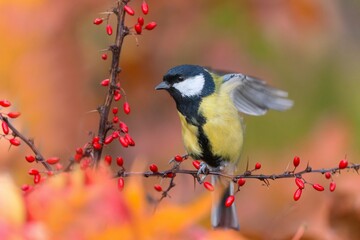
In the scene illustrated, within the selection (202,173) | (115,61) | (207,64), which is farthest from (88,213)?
(207,64)

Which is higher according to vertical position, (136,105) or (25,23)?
(25,23)

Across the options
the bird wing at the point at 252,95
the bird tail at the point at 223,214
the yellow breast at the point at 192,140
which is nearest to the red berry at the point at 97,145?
the bird tail at the point at 223,214

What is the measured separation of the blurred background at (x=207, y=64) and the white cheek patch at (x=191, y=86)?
0.16m

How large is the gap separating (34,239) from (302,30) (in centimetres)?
133

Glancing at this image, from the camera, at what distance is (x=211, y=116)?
49.3 inches

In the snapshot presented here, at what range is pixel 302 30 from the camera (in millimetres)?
1673

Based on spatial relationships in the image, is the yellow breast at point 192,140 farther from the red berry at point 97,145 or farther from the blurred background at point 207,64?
the red berry at point 97,145

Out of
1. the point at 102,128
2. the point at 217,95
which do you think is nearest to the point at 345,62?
the point at 217,95

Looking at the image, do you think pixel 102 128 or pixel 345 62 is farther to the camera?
pixel 345 62

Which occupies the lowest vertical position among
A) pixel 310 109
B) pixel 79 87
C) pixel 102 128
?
pixel 310 109

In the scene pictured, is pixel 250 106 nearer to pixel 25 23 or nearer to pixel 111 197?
pixel 25 23

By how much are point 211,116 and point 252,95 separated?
166 millimetres

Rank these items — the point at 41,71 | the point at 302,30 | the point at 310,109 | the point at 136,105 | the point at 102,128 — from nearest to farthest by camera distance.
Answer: the point at 102,128, the point at 41,71, the point at 136,105, the point at 302,30, the point at 310,109

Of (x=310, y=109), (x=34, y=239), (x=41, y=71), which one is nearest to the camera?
(x=34, y=239)
